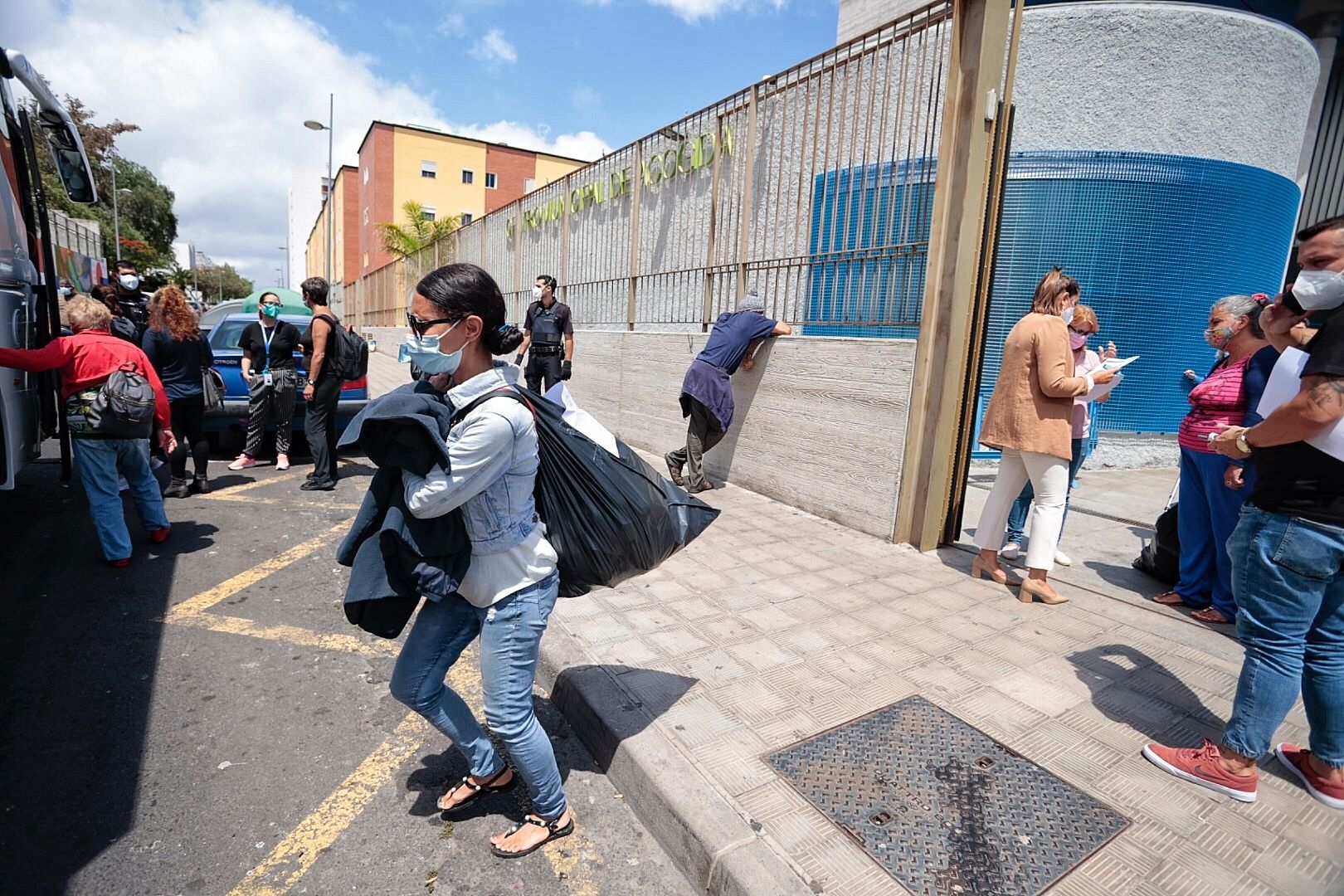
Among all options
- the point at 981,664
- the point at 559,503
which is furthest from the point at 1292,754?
the point at 559,503

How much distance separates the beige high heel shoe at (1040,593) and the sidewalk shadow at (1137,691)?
534 mm

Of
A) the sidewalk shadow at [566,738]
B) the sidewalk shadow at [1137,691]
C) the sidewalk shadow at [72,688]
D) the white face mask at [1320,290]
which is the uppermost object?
the white face mask at [1320,290]

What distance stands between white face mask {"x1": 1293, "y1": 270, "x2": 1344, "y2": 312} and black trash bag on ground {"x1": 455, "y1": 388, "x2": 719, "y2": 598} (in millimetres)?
2173

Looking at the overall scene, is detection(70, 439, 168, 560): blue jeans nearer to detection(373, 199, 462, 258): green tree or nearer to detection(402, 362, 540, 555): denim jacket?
detection(402, 362, 540, 555): denim jacket

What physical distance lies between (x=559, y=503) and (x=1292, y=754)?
2885mm

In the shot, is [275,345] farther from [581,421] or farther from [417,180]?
[417,180]

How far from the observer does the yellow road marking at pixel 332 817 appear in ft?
7.03

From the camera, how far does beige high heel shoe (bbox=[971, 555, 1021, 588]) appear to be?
14.7ft

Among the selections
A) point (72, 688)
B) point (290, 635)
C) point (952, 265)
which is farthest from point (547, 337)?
point (72, 688)

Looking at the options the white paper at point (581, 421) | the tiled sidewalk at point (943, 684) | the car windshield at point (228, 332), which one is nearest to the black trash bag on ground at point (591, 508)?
the white paper at point (581, 421)

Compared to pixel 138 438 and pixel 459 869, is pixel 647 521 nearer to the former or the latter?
pixel 459 869

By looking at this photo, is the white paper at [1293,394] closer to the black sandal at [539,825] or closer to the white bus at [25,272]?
the black sandal at [539,825]

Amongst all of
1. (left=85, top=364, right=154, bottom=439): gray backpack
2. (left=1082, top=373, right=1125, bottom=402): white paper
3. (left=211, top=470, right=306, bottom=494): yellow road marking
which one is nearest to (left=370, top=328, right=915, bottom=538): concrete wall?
(left=1082, top=373, right=1125, bottom=402): white paper

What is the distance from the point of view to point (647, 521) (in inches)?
92.2
